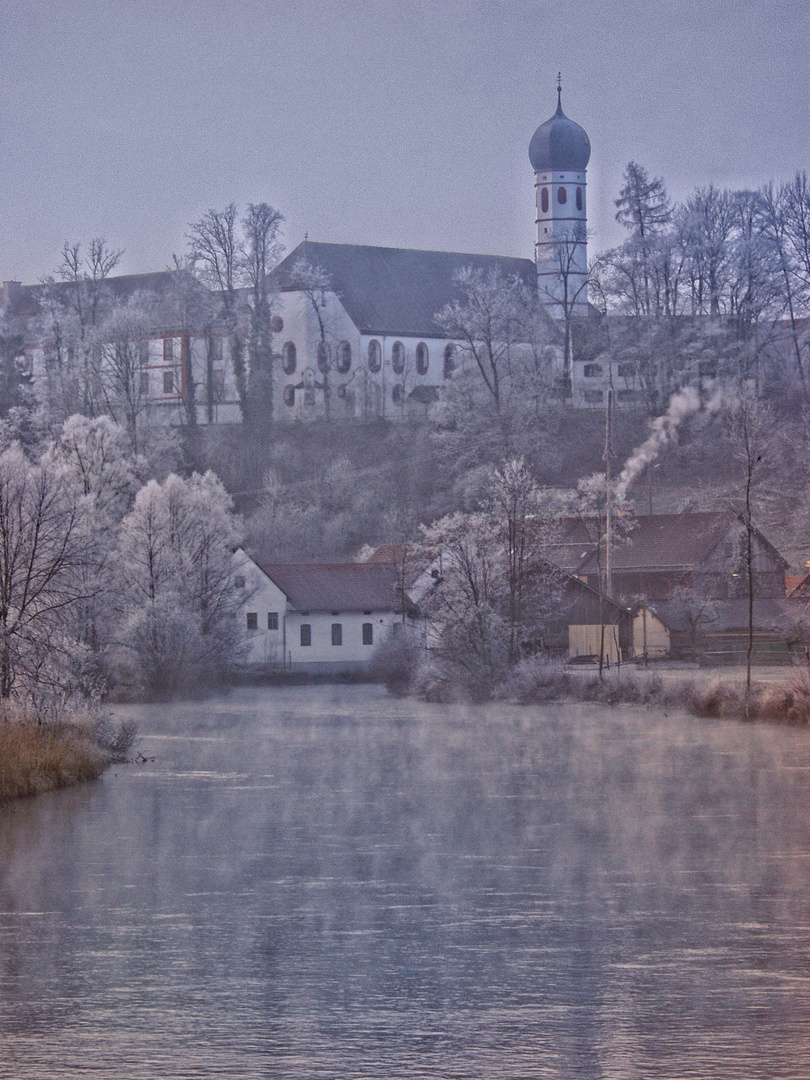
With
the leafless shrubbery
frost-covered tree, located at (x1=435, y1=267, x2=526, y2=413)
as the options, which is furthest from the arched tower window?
the leafless shrubbery

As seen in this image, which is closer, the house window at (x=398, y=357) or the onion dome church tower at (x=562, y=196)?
the house window at (x=398, y=357)

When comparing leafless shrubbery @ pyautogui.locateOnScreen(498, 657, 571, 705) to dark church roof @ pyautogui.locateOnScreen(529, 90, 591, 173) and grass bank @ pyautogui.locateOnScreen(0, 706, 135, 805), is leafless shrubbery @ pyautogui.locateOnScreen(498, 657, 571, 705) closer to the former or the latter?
grass bank @ pyautogui.locateOnScreen(0, 706, 135, 805)

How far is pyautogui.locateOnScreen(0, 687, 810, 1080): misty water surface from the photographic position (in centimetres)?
1420

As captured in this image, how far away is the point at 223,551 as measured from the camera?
205ft

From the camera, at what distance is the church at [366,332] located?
320ft

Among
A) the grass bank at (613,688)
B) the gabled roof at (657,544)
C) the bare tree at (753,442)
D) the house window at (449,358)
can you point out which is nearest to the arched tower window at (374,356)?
the house window at (449,358)

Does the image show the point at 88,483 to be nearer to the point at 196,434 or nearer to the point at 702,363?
the point at 196,434

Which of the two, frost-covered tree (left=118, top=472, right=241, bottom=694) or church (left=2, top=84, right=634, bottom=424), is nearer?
frost-covered tree (left=118, top=472, right=241, bottom=694)

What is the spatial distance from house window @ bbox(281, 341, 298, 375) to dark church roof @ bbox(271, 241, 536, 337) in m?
3.88

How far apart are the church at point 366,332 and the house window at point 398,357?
92mm

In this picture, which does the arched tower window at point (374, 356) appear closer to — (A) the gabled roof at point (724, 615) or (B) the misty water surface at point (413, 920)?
(A) the gabled roof at point (724, 615)

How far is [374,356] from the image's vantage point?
10188cm

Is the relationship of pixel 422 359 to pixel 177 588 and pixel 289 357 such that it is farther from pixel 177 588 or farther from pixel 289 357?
pixel 177 588

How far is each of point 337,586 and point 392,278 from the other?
4263 centimetres
